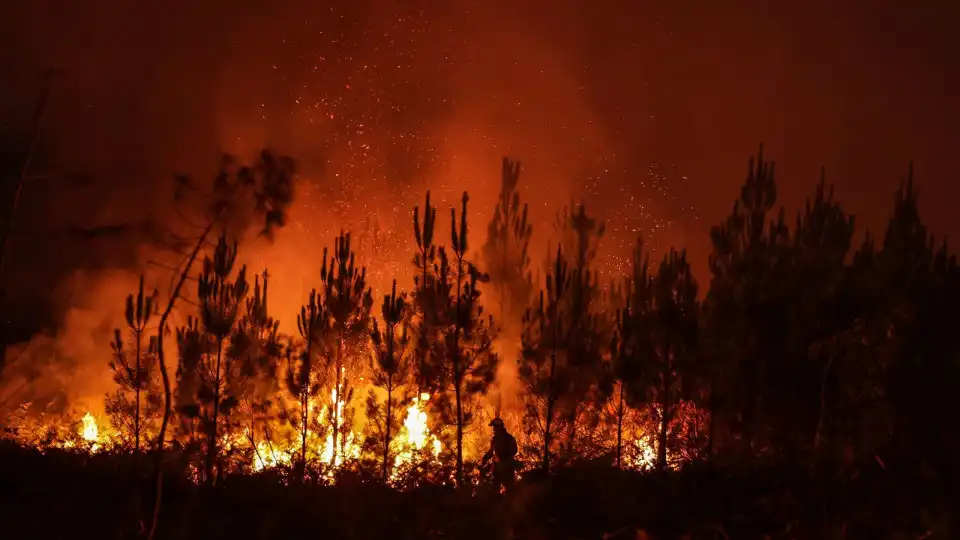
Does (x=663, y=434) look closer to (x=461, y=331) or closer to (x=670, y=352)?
(x=670, y=352)

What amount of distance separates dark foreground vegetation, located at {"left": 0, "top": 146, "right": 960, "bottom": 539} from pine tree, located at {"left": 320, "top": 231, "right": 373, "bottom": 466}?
4 cm

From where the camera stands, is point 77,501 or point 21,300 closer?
point 77,501

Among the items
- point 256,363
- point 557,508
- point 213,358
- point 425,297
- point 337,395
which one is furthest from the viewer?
point 213,358

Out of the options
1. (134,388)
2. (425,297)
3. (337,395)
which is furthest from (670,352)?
(134,388)

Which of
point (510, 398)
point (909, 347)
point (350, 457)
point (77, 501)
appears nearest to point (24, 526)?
point (77, 501)

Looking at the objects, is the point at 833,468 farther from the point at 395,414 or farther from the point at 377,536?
the point at 395,414

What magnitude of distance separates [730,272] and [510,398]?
14.5ft

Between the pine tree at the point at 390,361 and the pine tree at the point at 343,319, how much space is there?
0.51m

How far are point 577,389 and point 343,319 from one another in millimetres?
4044

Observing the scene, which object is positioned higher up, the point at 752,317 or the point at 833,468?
the point at 752,317

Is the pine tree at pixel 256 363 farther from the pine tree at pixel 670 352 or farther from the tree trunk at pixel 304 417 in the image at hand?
the pine tree at pixel 670 352

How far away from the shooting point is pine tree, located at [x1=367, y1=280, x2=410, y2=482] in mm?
13156

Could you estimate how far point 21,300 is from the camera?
18984mm

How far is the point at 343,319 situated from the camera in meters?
13.9
